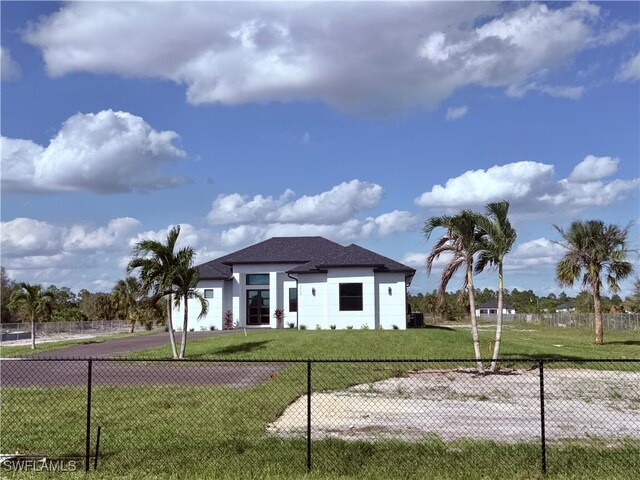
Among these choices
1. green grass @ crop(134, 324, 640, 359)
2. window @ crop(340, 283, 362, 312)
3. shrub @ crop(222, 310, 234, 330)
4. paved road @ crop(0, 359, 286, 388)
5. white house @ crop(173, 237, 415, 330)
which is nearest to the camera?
paved road @ crop(0, 359, 286, 388)

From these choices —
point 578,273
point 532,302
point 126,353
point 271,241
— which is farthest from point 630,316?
point 532,302

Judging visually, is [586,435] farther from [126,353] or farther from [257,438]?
[126,353]

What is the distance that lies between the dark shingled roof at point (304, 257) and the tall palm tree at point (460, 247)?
1455cm

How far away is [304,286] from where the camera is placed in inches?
1446

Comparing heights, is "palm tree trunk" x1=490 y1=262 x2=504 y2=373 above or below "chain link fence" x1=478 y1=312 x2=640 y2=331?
above

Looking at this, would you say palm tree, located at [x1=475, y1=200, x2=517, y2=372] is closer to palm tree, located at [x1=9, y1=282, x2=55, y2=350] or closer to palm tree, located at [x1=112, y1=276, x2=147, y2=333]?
palm tree, located at [x1=9, y1=282, x2=55, y2=350]

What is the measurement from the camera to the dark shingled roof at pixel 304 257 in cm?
3488

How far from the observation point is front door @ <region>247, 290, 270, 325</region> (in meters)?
41.3

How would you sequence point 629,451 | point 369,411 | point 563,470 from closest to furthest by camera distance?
point 563,470, point 629,451, point 369,411

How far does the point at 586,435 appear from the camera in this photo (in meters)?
9.95

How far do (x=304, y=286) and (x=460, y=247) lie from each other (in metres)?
18.3

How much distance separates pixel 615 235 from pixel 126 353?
2556 cm

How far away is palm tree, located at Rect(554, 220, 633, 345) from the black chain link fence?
14759 millimetres

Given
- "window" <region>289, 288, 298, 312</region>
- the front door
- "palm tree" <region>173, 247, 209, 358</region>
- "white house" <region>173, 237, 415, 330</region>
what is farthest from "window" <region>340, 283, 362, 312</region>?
"palm tree" <region>173, 247, 209, 358</region>
